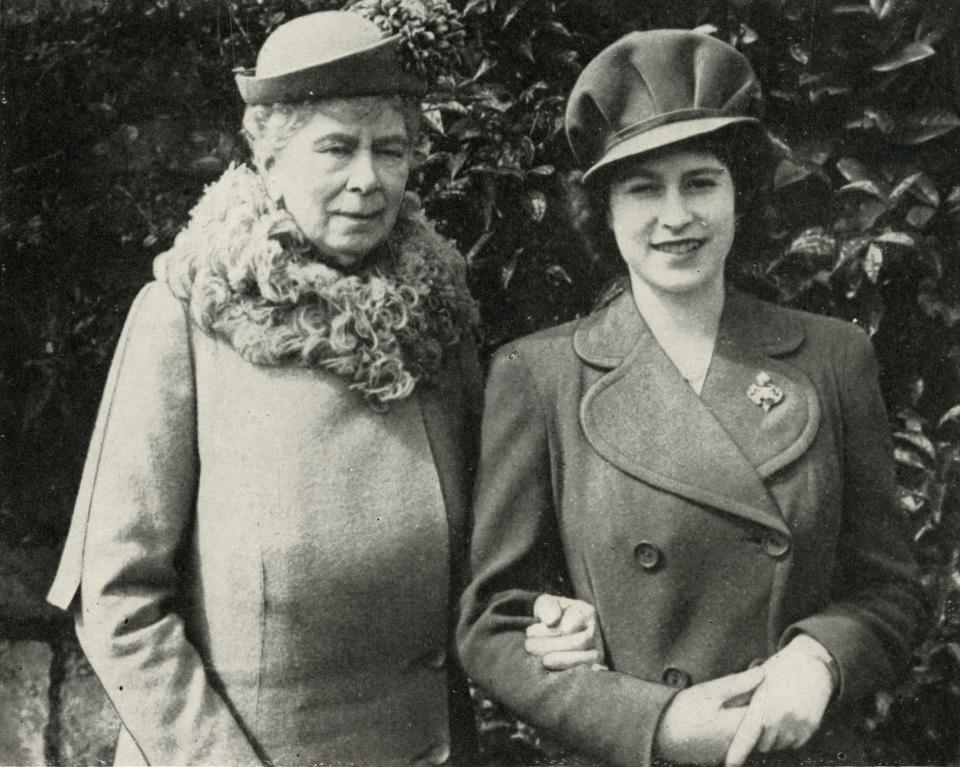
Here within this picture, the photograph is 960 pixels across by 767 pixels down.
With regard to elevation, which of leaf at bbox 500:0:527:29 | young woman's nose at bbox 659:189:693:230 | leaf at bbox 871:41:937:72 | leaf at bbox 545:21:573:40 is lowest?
young woman's nose at bbox 659:189:693:230

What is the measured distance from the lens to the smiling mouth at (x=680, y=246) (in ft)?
7.54

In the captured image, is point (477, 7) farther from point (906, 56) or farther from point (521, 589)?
point (521, 589)

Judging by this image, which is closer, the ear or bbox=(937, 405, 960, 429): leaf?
the ear

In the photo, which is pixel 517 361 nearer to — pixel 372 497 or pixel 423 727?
pixel 372 497

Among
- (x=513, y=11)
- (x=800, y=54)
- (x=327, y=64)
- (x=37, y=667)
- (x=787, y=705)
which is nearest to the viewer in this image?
(x=787, y=705)

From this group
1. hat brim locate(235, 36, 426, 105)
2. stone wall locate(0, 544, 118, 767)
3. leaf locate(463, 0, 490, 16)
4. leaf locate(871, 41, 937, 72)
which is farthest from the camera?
stone wall locate(0, 544, 118, 767)

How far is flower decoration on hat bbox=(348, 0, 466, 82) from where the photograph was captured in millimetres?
2562

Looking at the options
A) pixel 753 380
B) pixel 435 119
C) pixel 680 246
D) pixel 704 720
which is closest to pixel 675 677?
pixel 704 720

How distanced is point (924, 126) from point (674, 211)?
1131mm

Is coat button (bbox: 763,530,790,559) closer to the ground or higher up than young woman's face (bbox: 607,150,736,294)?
closer to the ground

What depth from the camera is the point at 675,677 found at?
7.62 feet

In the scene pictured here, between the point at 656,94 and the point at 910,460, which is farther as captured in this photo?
the point at 910,460

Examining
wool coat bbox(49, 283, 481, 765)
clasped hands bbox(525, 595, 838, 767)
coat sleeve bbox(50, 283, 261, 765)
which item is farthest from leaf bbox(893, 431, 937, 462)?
coat sleeve bbox(50, 283, 261, 765)

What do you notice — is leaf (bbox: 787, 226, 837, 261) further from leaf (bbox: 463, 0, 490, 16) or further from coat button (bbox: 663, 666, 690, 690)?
coat button (bbox: 663, 666, 690, 690)
